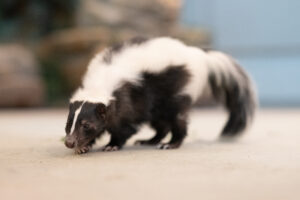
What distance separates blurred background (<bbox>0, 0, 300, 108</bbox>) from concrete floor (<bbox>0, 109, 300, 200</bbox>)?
583 cm

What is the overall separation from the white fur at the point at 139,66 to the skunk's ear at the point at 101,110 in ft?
0.12

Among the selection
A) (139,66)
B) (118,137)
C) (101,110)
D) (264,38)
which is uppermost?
(139,66)

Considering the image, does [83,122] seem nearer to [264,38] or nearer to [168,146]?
[168,146]

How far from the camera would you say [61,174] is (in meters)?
2.50

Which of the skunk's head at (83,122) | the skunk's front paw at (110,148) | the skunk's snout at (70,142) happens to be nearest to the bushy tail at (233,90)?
the skunk's front paw at (110,148)

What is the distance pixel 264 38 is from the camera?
10680mm

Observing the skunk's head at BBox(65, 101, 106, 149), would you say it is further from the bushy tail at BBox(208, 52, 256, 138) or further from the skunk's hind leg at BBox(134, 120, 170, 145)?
the bushy tail at BBox(208, 52, 256, 138)

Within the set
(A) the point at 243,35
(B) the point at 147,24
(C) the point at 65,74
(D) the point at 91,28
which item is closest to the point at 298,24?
(A) the point at 243,35

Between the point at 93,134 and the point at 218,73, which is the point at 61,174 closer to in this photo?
the point at 93,134

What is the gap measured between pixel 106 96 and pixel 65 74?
701cm

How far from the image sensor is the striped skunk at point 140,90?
3.35 m

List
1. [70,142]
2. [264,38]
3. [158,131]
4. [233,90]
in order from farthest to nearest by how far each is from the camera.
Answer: [264,38] < [233,90] < [158,131] < [70,142]

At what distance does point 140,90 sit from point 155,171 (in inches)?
45.3

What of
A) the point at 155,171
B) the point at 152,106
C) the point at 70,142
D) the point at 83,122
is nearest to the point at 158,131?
the point at 152,106
